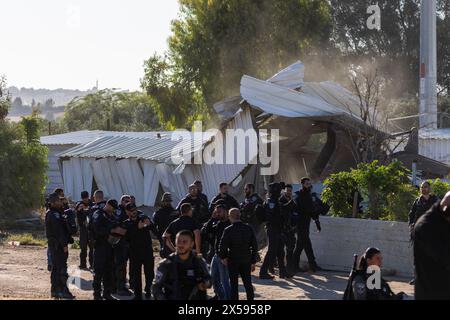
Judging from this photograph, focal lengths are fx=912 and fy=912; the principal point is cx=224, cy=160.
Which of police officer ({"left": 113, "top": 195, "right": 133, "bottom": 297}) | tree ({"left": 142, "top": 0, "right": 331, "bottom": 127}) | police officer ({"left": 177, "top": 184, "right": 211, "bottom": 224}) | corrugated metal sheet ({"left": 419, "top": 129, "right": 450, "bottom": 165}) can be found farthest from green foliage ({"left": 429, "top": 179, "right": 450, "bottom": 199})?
tree ({"left": 142, "top": 0, "right": 331, "bottom": 127})

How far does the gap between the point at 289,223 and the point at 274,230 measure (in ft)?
1.81

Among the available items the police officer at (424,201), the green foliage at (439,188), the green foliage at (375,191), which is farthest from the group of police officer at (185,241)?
the police officer at (424,201)

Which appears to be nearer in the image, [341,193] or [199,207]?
[199,207]

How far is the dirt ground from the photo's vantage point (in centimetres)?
1541

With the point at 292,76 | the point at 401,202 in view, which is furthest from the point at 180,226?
the point at 292,76

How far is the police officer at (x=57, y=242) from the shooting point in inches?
587

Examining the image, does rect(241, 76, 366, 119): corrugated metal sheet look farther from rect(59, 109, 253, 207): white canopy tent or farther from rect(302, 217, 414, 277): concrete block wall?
rect(302, 217, 414, 277): concrete block wall

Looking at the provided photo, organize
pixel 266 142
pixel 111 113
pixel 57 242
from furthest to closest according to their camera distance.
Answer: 1. pixel 111 113
2. pixel 266 142
3. pixel 57 242

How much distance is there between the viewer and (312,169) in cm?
2694

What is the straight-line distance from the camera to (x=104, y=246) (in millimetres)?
14414

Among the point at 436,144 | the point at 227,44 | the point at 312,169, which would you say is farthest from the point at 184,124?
the point at 312,169

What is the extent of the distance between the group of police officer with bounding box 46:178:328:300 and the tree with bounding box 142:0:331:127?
26.3 meters

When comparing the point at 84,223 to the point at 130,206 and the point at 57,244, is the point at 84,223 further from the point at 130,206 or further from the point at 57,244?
the point at 130,206
